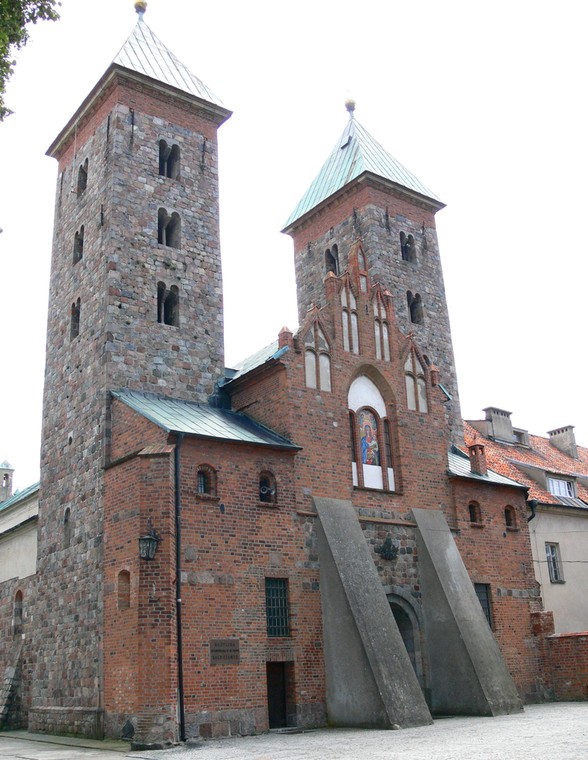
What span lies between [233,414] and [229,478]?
12.2 feet

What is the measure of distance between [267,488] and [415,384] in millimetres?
7072

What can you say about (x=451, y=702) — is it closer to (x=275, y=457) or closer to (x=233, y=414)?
(x=275, y=457)

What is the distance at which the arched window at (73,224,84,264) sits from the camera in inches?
1060

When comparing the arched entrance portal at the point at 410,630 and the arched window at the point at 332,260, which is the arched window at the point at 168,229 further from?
the arched entrance portal at the point at 410,630

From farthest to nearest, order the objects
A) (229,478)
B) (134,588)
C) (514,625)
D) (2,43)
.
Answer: (514,625), (229,478), (134,588), (2,43)

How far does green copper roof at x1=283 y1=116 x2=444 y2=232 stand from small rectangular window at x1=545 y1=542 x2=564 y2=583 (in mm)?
14836

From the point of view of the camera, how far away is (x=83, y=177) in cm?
2803

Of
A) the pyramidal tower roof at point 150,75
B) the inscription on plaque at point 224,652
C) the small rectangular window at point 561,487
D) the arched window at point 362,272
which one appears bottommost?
the inscription on plaque at point 224,652

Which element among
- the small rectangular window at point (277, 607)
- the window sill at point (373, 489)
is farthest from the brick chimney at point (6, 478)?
the small rectangular window at point (277, 607)

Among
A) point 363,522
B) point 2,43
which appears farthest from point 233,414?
point 2,43

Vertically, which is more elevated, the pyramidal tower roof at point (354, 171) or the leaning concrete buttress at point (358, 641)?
the pyramidal tower roof at point (354, 171)

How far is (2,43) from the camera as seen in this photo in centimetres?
1384

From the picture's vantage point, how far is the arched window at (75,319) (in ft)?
84.4

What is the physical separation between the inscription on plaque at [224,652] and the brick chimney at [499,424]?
69.4ft
